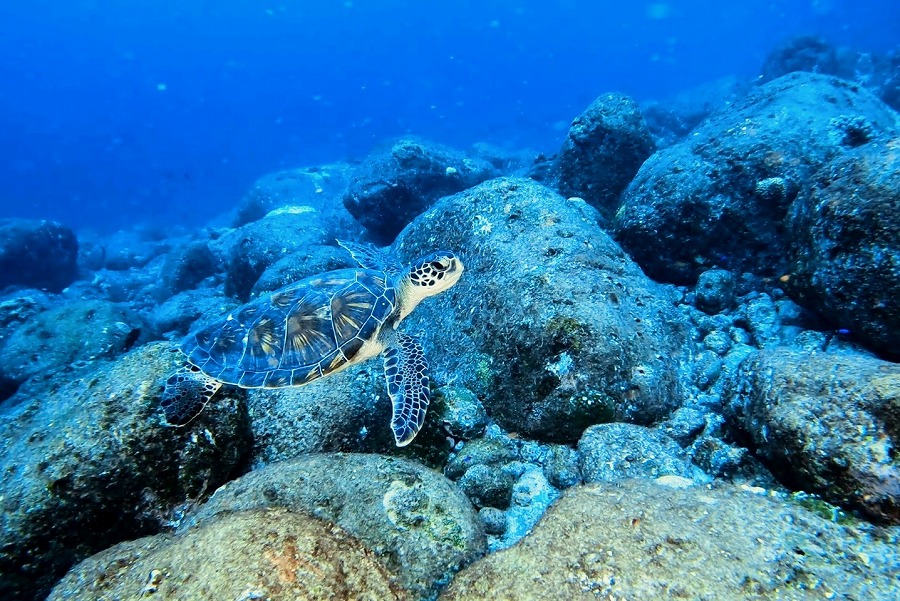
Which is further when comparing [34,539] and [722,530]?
[34,539]

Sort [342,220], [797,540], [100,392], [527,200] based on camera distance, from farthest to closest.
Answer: [342,220] → [527,200] → [100,392] → [797,540]

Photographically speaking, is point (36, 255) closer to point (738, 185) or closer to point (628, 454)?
point (628, 454)

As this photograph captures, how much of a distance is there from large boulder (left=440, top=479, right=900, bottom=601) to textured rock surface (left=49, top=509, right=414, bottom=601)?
23.2 inches

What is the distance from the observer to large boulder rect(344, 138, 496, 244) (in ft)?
41.5

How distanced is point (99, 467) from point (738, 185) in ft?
27.6

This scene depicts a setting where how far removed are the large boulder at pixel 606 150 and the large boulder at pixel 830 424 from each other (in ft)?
22.6

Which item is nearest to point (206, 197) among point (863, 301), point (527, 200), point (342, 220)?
point (342, 220)

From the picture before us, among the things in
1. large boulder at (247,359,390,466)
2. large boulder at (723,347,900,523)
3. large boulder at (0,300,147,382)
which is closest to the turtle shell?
large boulder at (247,359,390,466)

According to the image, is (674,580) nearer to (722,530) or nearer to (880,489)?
(722,530)

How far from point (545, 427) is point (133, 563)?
3653 mm

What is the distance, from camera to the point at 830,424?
3.01 m

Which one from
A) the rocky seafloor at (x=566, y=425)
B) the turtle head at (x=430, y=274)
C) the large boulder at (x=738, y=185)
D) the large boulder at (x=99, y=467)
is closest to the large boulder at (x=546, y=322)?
the rocky seafloor at (x=566, y=425)

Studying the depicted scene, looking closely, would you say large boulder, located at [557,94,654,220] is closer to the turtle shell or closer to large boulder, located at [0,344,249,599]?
the turtle shell

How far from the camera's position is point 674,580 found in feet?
7.09
